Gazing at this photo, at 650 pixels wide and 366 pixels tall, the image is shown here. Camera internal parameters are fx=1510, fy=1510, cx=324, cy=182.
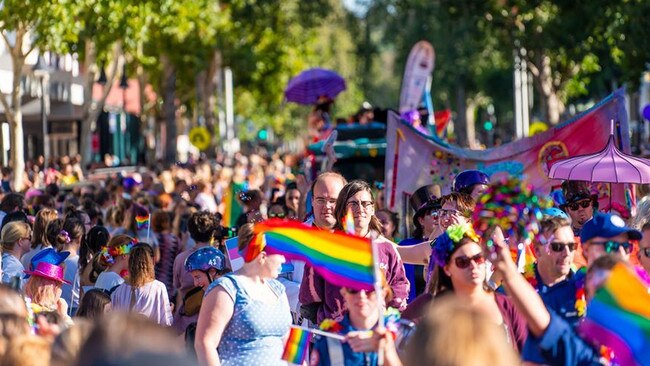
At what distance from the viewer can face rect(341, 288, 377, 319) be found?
6379mm

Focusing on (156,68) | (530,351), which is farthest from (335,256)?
(156,68)

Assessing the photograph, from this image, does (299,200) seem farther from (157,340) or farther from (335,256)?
(157,340)

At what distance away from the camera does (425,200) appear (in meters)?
10.9

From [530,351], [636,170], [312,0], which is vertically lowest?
[530,351]

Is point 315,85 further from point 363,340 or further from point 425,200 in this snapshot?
point 363,340

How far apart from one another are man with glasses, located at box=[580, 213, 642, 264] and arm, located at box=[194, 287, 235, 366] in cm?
170

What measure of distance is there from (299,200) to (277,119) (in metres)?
50.8

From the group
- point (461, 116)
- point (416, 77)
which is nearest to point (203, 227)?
point (416, 77)

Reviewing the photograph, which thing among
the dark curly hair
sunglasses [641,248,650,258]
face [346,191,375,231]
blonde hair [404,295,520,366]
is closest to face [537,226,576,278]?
sunglasses [641,248,650,258]

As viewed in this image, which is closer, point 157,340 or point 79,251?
A: point 157,340

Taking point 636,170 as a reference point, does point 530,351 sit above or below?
below

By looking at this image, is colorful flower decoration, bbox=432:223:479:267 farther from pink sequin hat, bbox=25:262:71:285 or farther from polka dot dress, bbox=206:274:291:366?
pink sequin hat, bbox=25:262:71:285

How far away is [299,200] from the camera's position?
15.4 m

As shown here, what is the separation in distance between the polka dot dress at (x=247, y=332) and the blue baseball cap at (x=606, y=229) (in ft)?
5.15
